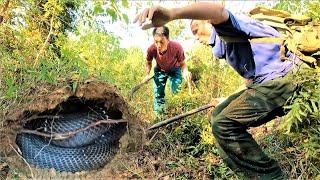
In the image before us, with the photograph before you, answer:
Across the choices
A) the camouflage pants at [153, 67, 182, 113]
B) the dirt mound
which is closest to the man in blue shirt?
the dirt mound

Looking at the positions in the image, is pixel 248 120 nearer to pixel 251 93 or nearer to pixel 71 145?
pixel 251 93

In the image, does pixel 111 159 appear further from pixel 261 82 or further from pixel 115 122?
pixel 261 82

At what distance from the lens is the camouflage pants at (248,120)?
365 centimetres

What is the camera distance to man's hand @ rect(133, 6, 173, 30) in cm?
270

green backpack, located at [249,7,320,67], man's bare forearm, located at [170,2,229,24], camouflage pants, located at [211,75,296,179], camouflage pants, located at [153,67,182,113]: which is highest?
man's bare forearm, located at [170,2,229,24]

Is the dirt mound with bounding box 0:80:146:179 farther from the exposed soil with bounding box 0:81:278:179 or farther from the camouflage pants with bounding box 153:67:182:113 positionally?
the camouflage pants with bounding box 153:67:182:113

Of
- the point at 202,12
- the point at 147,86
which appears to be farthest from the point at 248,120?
the point at 147,86

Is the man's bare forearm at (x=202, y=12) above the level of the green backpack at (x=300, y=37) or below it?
above

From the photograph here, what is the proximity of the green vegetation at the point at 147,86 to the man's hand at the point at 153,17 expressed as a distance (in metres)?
0.81

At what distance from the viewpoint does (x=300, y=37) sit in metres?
3.69

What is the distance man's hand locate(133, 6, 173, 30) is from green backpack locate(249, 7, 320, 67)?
3.40 ft

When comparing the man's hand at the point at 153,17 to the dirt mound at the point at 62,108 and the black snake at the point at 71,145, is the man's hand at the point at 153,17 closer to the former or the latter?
the dirt mound at the point at 62,108

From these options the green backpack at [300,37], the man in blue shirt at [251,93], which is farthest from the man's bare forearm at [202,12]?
the green backpack at [300,37]

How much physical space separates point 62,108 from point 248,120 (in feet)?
7.07
